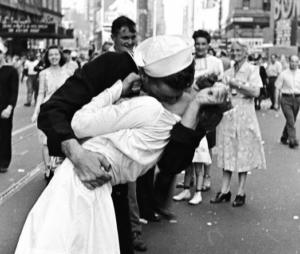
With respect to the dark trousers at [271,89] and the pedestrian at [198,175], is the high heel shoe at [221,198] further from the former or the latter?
the dark trousers at [271,89]

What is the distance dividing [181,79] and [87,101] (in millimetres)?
480

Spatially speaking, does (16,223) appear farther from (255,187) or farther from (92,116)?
(92,116)

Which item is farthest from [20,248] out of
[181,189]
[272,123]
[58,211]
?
[272,123]

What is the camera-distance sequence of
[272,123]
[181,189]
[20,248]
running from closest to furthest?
1. [20,248]
2. [181,189]
3. [272,123]

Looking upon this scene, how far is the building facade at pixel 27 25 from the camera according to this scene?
52.4m

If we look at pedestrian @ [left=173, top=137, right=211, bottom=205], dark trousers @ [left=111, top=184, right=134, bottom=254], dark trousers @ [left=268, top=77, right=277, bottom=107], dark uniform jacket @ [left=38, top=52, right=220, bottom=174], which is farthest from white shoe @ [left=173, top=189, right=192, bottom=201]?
dark trousers @ [left=268, top=77, right=277, bottom=107]

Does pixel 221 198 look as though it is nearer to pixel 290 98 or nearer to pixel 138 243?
pixel 138 243

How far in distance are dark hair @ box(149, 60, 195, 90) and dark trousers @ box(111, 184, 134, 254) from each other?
0.72m

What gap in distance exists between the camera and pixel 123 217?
329 centimetres

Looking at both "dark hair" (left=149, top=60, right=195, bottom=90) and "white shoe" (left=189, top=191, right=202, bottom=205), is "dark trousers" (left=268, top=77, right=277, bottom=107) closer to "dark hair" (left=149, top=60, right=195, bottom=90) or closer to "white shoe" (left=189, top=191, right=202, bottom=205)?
"white shoe" (left=189, top=191, right=202, bottom=205)

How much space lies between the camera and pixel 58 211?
2.52 metres

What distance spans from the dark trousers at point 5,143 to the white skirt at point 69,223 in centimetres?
680

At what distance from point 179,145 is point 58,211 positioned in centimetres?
59

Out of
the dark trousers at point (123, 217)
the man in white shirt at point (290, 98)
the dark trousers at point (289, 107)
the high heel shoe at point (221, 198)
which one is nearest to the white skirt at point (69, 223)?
the dark trousers at point (123, 217)
